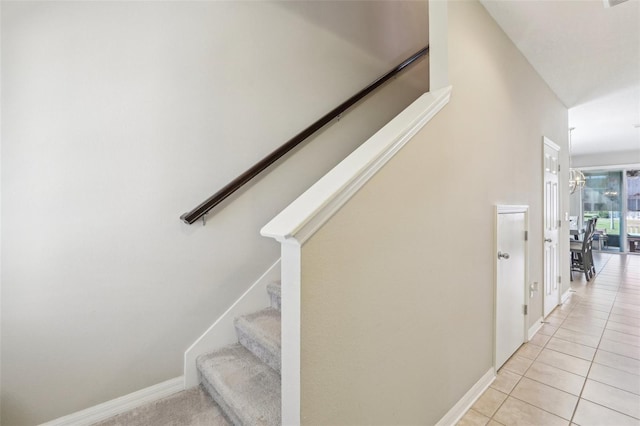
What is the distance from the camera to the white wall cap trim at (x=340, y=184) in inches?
34.6

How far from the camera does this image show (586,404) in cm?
181

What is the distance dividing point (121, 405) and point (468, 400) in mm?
2003

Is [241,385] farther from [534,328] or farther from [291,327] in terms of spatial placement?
[534,328]

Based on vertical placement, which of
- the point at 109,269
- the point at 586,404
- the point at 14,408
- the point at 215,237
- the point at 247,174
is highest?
the point at 247,174

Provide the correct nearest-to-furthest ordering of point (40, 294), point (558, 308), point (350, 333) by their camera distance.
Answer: point (350, 333) < point (40, 294) < point (558, 308)

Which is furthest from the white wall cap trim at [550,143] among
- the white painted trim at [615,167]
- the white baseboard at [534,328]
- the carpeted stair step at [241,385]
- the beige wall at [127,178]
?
the white painted trim at [615,167]

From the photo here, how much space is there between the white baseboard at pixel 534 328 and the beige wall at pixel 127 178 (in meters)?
2.57

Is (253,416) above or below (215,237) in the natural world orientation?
below

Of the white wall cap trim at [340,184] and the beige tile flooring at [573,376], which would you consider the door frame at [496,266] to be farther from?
the white wall cap trim at [340,184]

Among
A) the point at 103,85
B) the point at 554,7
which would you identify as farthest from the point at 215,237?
the point at 554,7

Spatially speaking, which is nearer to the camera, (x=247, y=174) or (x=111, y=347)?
(x=111, y=347)

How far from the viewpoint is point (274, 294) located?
191cm

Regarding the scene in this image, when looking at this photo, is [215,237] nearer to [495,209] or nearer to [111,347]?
[111,347]

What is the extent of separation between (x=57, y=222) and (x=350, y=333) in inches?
58.1
